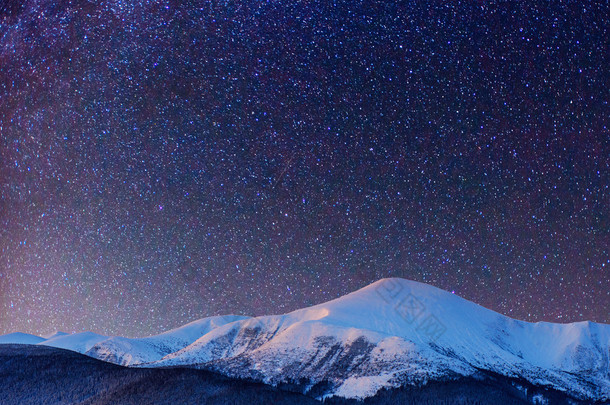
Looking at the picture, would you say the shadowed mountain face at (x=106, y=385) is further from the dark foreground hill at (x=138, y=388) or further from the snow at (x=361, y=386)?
the snow at (x=361, y=386)

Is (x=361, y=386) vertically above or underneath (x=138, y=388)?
underneath

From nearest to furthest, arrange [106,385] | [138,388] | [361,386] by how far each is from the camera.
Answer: [138,388]
[106,385]
[361,386]

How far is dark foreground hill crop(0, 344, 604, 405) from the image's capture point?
4363 inches

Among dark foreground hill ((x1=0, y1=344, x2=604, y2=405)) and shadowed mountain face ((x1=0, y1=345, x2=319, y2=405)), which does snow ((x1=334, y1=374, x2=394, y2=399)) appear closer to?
dark foreground hill ((x1=0, y1=344, x2=604, y2=405))

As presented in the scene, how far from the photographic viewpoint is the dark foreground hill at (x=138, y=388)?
110812 millimetres

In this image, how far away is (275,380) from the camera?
144 metres

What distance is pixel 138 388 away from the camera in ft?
380

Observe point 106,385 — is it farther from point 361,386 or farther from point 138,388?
point 361,386

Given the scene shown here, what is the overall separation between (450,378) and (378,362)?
21.5 m

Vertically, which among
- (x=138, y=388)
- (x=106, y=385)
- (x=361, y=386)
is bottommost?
(x=361, y=386)

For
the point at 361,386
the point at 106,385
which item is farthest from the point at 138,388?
the point at 361,386

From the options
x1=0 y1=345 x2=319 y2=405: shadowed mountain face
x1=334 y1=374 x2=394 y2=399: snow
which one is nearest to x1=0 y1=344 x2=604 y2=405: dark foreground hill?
x1=0 y1=345 x2=319 y2=405: shadowed mountain face

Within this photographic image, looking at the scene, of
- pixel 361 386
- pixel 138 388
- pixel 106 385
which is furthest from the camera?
pixel 361 386

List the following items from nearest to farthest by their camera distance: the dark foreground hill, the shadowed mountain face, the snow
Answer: the shadowed mountain face → the dark foreground hill → the snow
